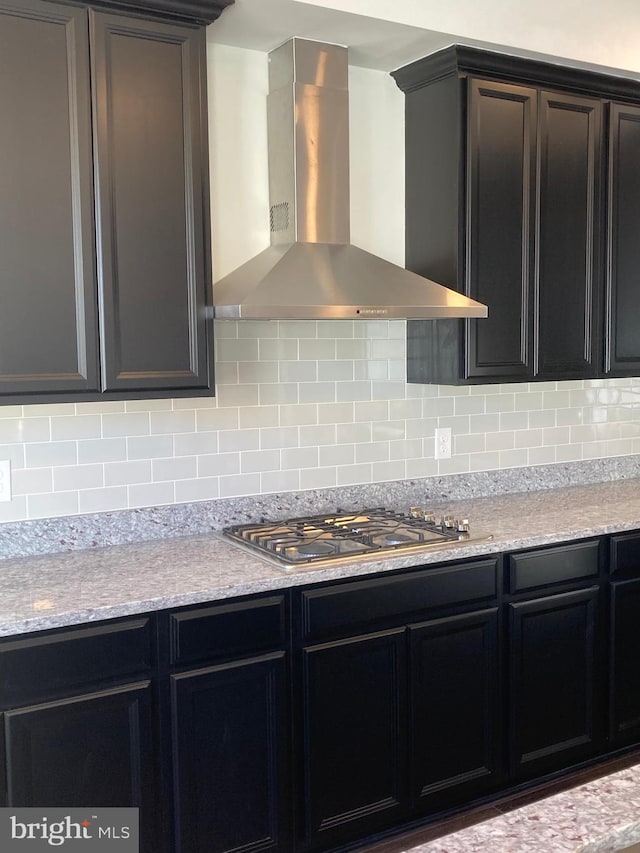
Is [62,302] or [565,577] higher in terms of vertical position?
[62,302]

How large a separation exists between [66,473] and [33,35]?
1.34 metres

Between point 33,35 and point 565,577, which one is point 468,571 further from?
point 33,35

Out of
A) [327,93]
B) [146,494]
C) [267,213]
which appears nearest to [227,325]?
[267,213]

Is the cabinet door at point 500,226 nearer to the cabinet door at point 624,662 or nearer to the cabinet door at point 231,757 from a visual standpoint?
the cabinet door at point 624,662

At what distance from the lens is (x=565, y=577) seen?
3072mm

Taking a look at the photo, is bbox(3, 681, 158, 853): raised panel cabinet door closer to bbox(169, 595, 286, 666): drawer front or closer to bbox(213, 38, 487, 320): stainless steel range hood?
bbox(169, 595, 286, 666): drawer front

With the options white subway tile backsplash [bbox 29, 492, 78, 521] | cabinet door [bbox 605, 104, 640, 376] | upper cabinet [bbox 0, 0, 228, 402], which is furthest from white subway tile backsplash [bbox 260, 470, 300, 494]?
cabinet door [bbox 605, 104, 640, 376]

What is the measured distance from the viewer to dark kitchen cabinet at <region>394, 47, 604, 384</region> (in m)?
3.20

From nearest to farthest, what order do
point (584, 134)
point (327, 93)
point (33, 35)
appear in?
point (33, 35) < point (327, 93) < point (584, 134)

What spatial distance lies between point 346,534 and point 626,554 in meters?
1.13

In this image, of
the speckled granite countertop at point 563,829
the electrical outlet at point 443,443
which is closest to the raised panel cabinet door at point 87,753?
the speckled granite countertop at point 563,829

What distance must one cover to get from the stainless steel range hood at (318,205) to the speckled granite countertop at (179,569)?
82 cm

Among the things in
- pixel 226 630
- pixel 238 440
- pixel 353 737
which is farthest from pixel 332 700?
pixel 238 440

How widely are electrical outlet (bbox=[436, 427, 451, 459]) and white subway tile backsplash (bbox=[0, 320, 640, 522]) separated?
26mm
